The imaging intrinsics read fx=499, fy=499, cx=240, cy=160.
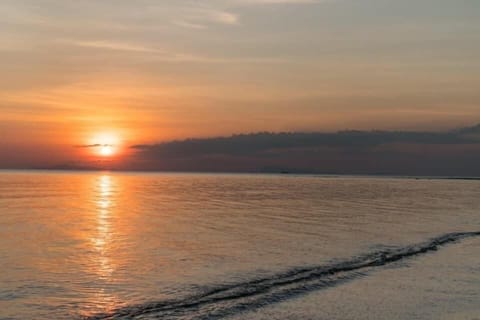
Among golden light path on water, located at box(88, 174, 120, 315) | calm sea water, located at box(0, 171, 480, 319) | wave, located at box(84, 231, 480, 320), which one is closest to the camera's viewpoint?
wave, located at box(84, 231, 480, 320)

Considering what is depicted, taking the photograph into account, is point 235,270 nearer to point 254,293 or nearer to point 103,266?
point 254,293

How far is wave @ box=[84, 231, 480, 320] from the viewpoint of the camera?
1745 centimetres

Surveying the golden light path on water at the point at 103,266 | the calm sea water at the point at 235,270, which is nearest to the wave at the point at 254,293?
the calm sea water at the point at 235,270

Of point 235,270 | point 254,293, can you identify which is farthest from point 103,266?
point 254,293

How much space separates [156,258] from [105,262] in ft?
9.25

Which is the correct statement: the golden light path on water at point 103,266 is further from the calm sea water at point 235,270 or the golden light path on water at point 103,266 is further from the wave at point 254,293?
the wave at point 254,293

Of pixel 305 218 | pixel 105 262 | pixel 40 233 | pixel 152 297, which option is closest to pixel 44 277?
pixel 105 262

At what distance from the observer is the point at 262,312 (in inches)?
690

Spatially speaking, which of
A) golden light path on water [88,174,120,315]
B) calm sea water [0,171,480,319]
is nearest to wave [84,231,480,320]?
calm sea water [0,171,480,319]

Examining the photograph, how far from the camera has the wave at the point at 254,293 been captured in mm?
17453

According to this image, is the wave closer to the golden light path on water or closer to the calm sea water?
the calm sea water

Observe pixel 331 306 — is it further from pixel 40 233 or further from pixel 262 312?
pixel 40 233

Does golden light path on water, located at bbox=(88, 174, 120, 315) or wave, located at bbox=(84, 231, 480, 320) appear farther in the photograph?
golden light path on water, located at bbox=(88, 174, 120, 315)

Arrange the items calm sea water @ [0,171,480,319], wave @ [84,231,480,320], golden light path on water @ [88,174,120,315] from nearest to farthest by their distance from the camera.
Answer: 1. wave @ [84,231,480,320]
2. calm sea water @ [0,171,480,319]
3. golden light path on water @ [88,174,120,315]
